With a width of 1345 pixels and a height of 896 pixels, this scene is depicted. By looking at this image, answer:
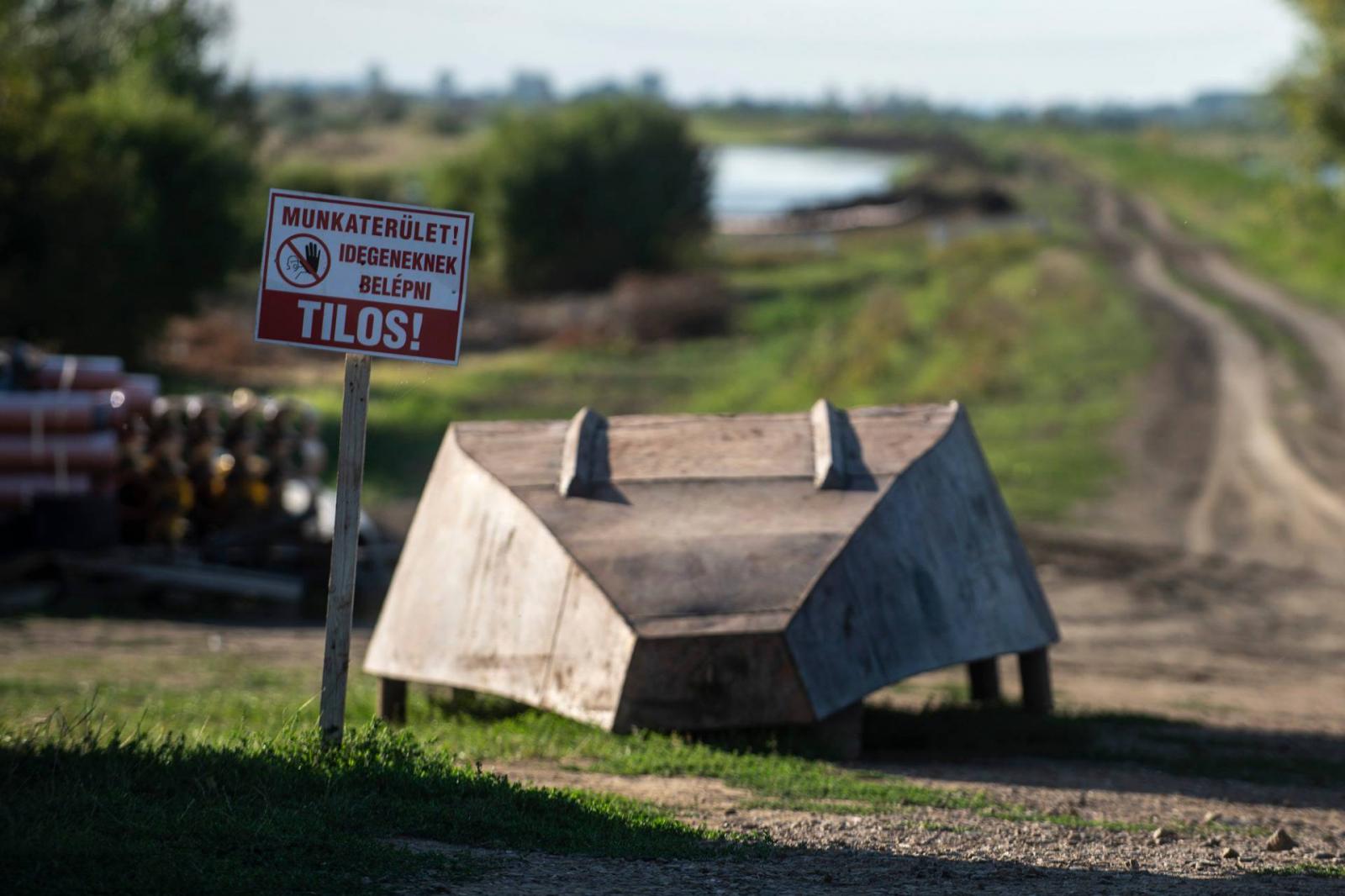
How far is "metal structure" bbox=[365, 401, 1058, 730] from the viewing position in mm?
8398

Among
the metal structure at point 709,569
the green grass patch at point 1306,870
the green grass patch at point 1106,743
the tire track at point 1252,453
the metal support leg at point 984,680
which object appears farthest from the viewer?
the tire track at point 1252,453

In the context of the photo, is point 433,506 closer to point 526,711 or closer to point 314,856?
point 526,711

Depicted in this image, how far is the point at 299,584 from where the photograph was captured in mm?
16625

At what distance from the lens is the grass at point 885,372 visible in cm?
2480

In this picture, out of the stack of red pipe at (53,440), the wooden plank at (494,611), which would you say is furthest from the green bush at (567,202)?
the wooden plank at (494,611)

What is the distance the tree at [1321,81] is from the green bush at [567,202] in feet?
71.6

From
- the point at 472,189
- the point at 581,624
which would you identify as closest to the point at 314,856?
the point at 581,624

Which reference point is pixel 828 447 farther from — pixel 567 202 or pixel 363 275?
pixel 567 202

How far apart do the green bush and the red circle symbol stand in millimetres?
46109

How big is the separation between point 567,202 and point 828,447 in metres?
44.6

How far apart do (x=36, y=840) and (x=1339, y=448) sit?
23.5 meters

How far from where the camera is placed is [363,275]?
6.84 meters

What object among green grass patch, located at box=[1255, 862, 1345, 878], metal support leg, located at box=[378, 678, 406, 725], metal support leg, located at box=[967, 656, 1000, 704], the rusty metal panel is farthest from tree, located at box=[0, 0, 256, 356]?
green grass patch, located at box=[1255, 862, 1345, 878]

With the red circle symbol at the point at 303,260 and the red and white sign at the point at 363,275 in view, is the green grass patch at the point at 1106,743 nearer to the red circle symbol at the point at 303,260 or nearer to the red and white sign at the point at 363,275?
the red and white sign at the point at 363,275
